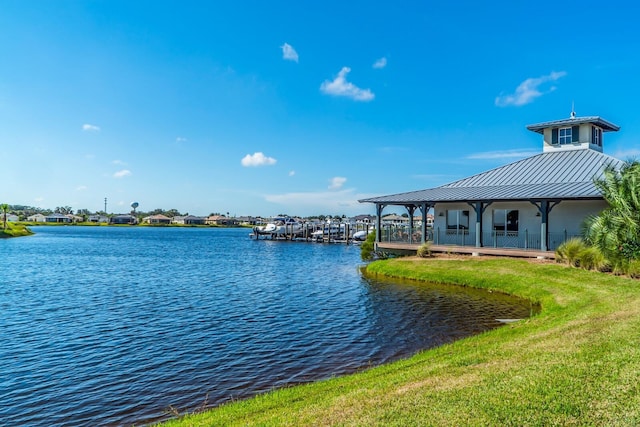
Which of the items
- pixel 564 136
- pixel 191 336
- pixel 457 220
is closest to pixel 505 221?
pixel 457 220

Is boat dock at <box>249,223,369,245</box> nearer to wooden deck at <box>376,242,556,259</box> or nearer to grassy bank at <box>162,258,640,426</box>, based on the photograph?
wooden deck at <box>376,242,556,259</box>

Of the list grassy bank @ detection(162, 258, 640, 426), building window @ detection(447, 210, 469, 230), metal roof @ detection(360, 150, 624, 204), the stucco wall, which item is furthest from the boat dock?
grassy bank @ detection(162, 258, 640, 426)

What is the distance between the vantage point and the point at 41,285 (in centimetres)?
2628

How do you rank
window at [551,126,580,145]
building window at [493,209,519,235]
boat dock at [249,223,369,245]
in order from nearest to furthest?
building window at [493,209,519,235], window at [551,126,580,145], boat dock at [249,223,369,245]

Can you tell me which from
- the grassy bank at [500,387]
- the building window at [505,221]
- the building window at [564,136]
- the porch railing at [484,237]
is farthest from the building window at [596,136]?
the grassy bank at [500,387]

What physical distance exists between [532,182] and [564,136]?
558 centimetres

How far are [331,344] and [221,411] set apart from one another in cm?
590

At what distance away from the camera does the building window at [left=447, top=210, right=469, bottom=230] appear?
97.8 ft

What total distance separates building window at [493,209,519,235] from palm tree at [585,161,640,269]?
8.51 m

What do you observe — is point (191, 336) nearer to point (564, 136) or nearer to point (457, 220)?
point (457, 220)

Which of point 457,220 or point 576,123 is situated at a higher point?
point 576,123

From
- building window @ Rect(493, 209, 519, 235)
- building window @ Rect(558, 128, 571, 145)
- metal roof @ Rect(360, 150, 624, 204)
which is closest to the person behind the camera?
metal roof @ Rect(360, 150, 624, 204)

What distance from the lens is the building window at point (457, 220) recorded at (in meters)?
29.8

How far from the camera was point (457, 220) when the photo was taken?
30.2m
